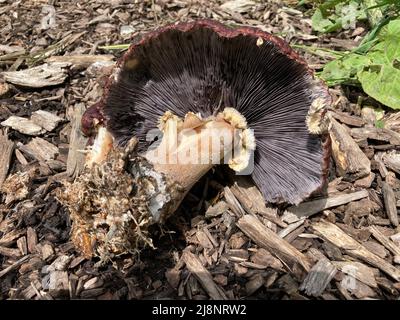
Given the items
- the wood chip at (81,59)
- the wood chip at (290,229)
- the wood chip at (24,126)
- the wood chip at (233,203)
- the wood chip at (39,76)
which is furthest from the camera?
the wood chip at (81,59)

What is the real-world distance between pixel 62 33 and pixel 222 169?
2.29m

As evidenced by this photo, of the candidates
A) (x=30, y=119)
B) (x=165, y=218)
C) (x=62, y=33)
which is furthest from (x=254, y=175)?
(x=62, y=33)

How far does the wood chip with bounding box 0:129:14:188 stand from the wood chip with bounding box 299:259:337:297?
7.08 feet

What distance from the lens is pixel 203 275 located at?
2.62 metres

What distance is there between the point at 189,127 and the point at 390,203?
145cm

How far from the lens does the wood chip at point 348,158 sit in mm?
3121

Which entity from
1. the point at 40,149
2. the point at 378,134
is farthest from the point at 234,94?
the point at 40,149

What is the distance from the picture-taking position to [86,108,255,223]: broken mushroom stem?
2.65 metres

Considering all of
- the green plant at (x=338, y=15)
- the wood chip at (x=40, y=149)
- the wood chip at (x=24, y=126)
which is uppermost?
the green plant at (x=338, y=15)

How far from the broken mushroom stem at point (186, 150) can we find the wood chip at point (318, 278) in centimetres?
81

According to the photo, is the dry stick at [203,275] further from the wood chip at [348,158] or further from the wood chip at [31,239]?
the wood chip at [348,158]

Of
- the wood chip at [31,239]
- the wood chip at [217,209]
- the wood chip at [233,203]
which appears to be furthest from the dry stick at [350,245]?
the wood chip at [31,239]

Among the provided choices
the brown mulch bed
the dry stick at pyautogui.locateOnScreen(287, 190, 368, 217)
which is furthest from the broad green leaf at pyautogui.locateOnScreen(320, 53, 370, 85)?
the dry stick at pyautogui.locateOnScreen(287, 190, 368, 217)

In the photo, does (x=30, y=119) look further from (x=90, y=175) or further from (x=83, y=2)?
(x=83, y=2)
